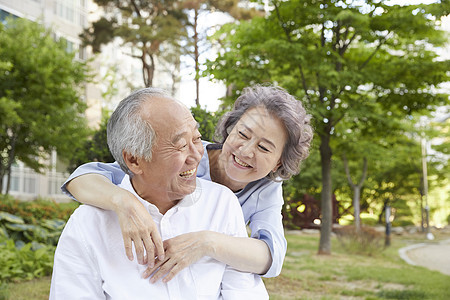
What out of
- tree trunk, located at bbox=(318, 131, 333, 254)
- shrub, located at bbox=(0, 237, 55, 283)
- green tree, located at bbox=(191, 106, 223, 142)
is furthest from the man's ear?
tree trunk, located at bbox=(318, 131, 333, 254)

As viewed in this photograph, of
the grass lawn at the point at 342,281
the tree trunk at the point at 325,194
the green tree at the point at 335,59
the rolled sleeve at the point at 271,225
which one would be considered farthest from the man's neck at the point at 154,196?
the tree trunk at the point at 325,194

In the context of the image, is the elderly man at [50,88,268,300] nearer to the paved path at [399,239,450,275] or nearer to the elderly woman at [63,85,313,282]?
the elderly woman at [63,85,313,282]

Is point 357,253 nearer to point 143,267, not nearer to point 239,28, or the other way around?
point 239,28

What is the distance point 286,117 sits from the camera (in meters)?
1.46

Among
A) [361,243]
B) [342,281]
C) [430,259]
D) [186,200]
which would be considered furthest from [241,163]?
[430,259]

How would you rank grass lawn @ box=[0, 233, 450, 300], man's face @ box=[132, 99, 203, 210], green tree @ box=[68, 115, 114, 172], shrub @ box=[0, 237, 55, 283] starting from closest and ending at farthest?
man's face @ box=[132, 99, 203, 210]
shrub @ box=[0, 237, 55, 283]
grass lawn @ box=[0, 233, 450, 300]
green tree @ box=[68, 115, 114, 172]

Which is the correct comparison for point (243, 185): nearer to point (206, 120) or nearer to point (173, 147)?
point (173, 147)

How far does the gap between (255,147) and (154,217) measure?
379 mm

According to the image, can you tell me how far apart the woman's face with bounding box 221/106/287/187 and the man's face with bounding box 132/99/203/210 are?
36cm

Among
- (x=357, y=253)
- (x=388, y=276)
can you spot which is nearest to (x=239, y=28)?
(x=388, y=276)

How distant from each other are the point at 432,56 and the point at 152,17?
927cm

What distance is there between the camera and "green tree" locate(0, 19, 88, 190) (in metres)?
10.6

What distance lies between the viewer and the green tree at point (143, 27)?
47.6 feet

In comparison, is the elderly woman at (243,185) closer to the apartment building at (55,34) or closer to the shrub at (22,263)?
the shrub at (22,263)
